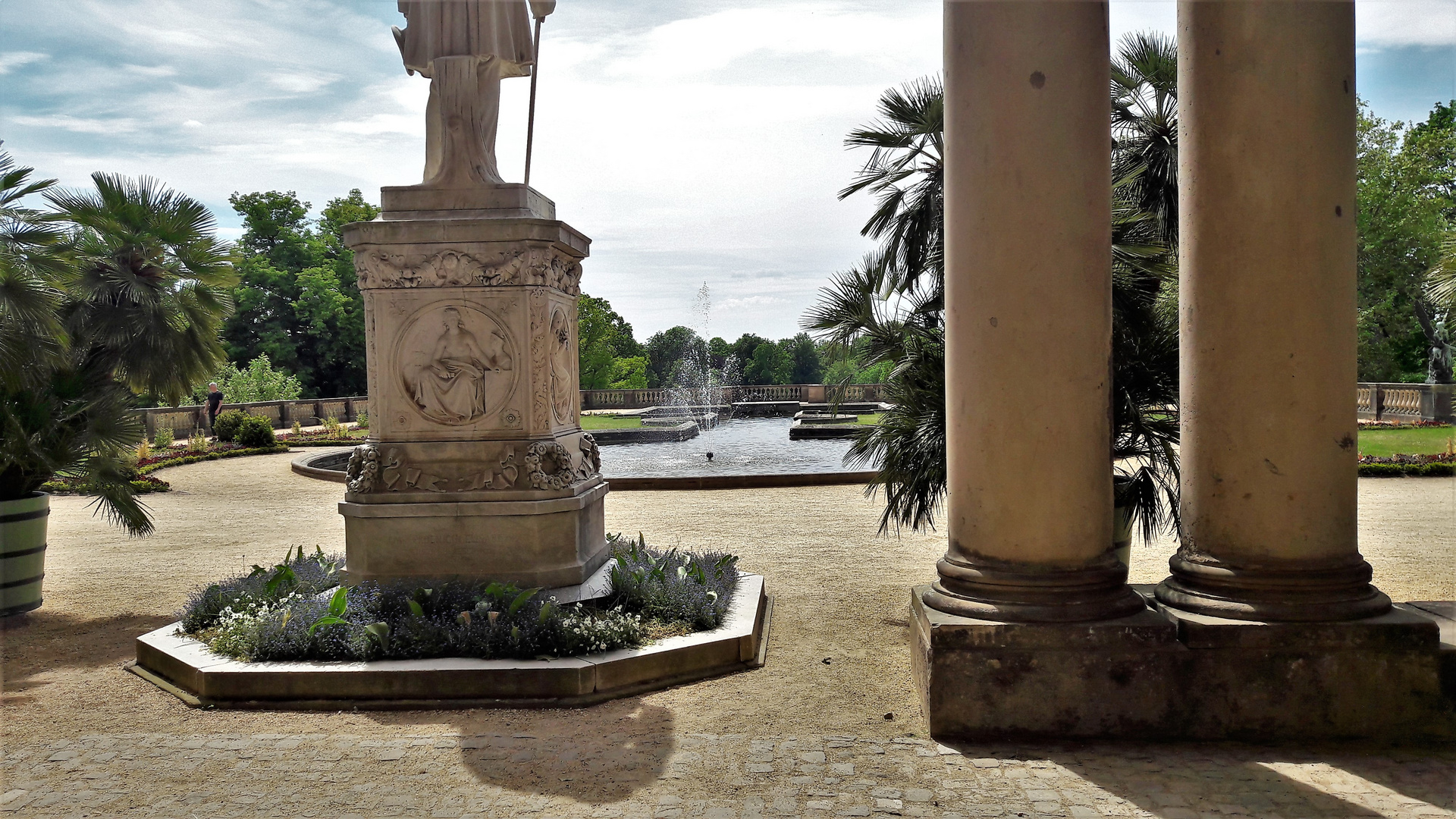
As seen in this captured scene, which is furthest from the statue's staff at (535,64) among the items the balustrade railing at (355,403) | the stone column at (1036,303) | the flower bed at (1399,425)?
the flower bed at (1399,425)

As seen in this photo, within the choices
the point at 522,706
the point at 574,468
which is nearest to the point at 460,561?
the point at 574,468

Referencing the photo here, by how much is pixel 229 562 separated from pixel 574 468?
18.4 ft

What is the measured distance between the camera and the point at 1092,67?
4961 mm

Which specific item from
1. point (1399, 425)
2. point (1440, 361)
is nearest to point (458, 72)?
point (1399, 425)

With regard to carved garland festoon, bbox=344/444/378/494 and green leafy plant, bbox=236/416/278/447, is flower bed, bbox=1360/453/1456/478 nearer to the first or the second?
carved garland festoon, bbox=344/444/378/494

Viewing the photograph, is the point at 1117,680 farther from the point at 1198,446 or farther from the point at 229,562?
the point at 229,562

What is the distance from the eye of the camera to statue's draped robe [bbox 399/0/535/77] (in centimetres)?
756

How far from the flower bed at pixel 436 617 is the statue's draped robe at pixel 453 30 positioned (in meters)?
4.15

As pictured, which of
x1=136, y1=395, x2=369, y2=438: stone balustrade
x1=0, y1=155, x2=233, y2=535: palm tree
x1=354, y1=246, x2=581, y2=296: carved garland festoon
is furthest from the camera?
x1=136, y1=395, x2=369, y2=438: stone balustrade

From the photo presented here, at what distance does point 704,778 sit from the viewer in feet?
14.7

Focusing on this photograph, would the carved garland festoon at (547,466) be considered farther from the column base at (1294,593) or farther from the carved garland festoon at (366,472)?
the column base at (1294,593)

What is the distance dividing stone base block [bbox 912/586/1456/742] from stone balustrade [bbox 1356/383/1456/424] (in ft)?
90.6

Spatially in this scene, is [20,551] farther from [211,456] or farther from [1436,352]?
[1436,352]

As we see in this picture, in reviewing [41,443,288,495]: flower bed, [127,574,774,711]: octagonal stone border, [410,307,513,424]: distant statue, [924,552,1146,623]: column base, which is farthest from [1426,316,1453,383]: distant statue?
[127,574,774,711]: octagonal stone border
